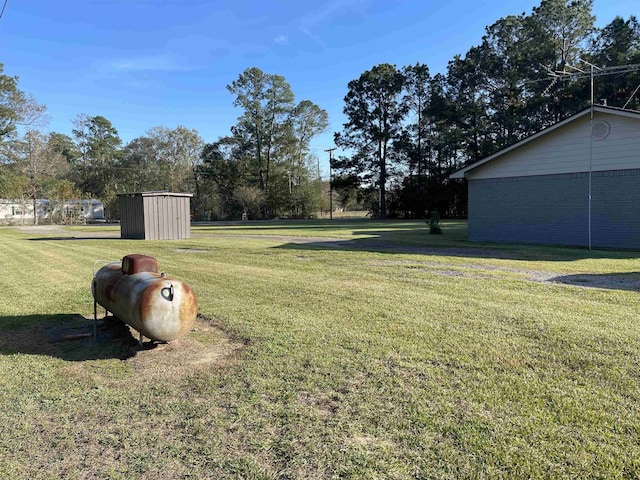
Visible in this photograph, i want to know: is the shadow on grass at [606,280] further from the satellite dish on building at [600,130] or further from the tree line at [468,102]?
the tree line at [468,102]

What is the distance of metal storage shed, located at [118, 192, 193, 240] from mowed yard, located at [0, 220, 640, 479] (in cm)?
1328

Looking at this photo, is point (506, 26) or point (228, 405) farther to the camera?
point (506, 26)

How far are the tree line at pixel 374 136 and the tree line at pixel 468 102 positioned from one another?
0.12 meters

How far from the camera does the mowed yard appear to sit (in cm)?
242

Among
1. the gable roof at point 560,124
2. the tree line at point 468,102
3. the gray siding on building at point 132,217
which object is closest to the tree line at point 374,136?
the tree line at point 468,102

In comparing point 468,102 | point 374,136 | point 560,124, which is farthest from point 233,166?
point 560,124

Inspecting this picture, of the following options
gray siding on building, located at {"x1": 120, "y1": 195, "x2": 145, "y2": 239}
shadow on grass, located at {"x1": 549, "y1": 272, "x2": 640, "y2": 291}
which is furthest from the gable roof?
gray siding on building, located at {"x1": 120, "y1": 195, "x2": 145, "y2": 239}

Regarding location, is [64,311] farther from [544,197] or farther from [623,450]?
[544,197]

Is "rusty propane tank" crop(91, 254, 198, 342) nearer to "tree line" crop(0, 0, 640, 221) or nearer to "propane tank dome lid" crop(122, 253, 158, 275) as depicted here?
"propane tank dome lid" crop(122, 253, 158, 275)

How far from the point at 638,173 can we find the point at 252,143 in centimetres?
4790

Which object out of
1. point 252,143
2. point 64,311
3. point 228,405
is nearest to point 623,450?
point 228,405

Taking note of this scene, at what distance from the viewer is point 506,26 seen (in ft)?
136

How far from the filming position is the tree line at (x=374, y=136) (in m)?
37.7

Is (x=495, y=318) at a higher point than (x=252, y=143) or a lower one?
lower
